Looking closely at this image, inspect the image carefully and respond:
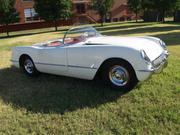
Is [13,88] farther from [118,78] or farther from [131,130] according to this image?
[131,130]

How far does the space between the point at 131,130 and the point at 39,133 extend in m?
1.45

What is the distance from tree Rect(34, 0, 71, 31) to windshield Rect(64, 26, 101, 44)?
96.6ft

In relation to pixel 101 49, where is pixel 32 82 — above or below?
below

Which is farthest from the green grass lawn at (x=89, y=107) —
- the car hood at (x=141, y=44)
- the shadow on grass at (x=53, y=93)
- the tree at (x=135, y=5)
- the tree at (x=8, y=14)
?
the tree at (x=135, y=5)

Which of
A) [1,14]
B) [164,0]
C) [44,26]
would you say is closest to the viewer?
[164,0]

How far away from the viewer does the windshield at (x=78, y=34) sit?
6344 mm

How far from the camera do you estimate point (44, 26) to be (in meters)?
47.1

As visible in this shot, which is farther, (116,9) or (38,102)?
(116,9)

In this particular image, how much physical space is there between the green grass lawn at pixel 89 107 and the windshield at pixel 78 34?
92 centimetres

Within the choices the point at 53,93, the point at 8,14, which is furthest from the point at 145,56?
the point at 8,14

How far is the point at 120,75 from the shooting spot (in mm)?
5402

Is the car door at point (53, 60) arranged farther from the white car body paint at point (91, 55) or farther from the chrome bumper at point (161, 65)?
the chrome bumper at point (161, 65)

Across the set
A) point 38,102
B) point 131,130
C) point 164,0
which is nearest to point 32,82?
point 38,102

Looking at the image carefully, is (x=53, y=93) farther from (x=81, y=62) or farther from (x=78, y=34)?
(x=78, y=34)
